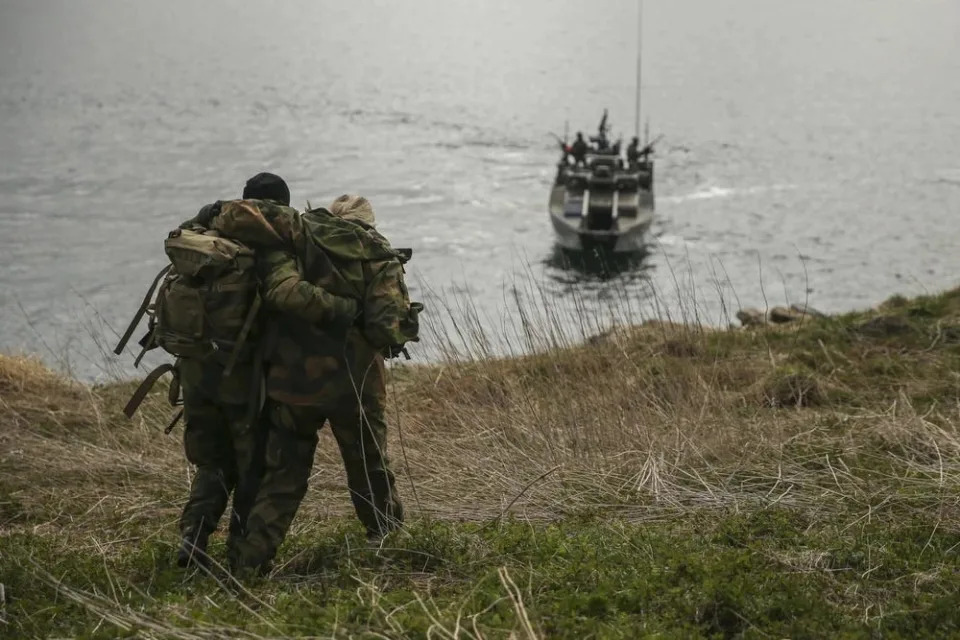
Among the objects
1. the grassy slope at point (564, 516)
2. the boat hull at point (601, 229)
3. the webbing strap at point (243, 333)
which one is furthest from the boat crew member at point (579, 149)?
the webbing strap at point (243, 333)

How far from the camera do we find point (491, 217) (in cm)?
3578

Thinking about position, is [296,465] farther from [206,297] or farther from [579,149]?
[579,149]

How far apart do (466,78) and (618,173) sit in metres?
26.9

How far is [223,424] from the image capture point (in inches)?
189

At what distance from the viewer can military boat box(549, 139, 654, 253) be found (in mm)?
30000

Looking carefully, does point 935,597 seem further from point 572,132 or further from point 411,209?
point 572,132

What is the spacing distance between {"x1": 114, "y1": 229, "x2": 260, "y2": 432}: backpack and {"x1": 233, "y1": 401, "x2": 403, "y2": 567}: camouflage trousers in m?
0.38

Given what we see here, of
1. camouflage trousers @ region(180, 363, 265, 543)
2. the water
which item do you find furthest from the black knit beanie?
the water

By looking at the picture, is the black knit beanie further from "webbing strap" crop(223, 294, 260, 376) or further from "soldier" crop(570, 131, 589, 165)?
"soldier" crop(570, 131, 589, 165)

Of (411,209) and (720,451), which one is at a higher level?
(720,451)

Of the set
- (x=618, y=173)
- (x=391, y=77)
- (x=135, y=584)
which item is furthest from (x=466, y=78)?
(x=135, y=584)

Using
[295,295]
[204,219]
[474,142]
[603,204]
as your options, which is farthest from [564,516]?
[474,142]

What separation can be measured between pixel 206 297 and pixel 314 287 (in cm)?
41

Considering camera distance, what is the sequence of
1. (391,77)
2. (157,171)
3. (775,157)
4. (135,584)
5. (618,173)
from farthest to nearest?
(391,77) → (775,157) → (157,171) → (618,173) → (135,584)
